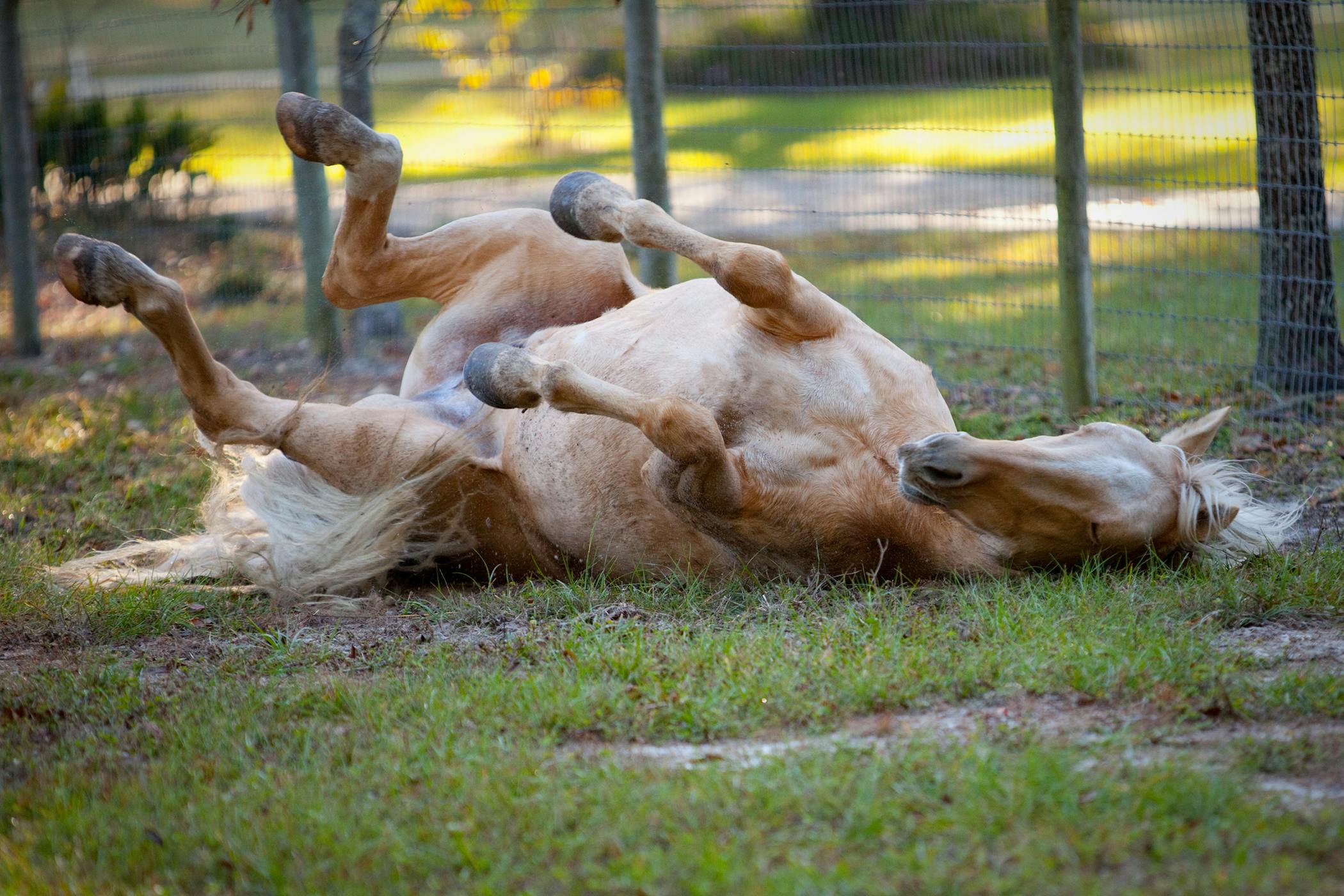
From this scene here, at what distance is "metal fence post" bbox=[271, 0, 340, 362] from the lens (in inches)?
268

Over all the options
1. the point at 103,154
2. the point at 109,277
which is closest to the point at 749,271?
the point at 109,277

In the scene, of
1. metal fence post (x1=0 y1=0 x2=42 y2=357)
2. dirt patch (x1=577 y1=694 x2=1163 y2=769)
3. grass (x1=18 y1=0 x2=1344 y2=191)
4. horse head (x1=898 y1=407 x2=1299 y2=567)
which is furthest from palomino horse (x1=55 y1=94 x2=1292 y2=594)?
metal fence post (x1=0 y1=0 x2=42 y2=357)

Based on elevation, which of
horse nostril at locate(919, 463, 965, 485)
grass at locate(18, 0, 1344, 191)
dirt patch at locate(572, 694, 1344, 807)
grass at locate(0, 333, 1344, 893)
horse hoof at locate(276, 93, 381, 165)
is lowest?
dirt patch at locate(572, 694, 1344, 807)

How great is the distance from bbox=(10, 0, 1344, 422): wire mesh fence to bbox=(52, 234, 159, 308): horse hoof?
11.0ft

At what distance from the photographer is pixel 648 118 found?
6016mm

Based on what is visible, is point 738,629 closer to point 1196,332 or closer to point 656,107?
point 656,107

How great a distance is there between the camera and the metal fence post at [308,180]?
6809mm

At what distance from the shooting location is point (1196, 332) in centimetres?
711

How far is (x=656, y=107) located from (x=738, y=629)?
3.62 metres

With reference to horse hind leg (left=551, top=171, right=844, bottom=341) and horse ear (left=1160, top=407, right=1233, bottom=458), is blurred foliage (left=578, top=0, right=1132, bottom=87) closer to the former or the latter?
horse hind leg (left=551, top=171, right=844, bottom=341)

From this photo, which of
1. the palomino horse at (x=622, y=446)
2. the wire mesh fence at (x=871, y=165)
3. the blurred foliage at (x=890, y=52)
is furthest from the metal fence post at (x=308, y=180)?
the palomino horse at (x=622, y=446)

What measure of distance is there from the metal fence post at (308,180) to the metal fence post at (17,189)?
84.4 inches

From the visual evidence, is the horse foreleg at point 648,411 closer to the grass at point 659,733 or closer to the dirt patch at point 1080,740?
the grass at point 659,733

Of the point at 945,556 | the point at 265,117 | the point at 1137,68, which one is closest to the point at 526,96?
the point at 265,117
